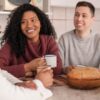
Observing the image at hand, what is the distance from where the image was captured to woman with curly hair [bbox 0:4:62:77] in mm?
1510

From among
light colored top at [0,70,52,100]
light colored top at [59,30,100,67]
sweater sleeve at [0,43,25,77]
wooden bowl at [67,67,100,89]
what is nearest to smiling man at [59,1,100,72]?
light colored top at [59,30,100,67]

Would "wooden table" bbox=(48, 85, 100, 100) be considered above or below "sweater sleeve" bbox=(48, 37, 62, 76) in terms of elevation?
below

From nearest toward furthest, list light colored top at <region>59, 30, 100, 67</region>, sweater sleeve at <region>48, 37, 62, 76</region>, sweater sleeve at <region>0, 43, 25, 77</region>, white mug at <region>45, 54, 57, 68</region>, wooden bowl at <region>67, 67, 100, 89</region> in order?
wooden bowl at <region>67, 67, 100, 89</region> < white mug at <region>45, 54, 57, 68</region> < sweater sleeve at <region>0, 43, 25, 77</region> < sweater sleeve at <region>48, 37, 62, 76</region> < light colored top at <region>59, 30, 100, 67</region>

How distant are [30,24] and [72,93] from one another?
605 millimetres

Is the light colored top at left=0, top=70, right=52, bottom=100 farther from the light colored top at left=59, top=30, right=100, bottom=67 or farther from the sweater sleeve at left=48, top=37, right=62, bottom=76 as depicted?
the light colored top at left=59, top=30, right=100, bottom=67

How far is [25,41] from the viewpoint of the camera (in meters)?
1.58

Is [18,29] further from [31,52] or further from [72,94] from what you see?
[72,94]

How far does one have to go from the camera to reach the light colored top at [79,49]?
181 cm

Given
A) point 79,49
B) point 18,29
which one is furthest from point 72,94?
point 79,49

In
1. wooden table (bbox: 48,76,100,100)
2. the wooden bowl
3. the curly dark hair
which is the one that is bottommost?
wooden table (bbox: 48,76,100,100)

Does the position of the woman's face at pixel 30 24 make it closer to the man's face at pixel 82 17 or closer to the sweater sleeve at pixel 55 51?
the sweater sleeve at pixel 55 51

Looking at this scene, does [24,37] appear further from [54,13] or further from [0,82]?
[54,13]

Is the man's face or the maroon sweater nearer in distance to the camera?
the maroon sweater

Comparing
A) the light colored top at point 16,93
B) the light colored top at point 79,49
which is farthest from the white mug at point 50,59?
the light colored top at point 79,49
